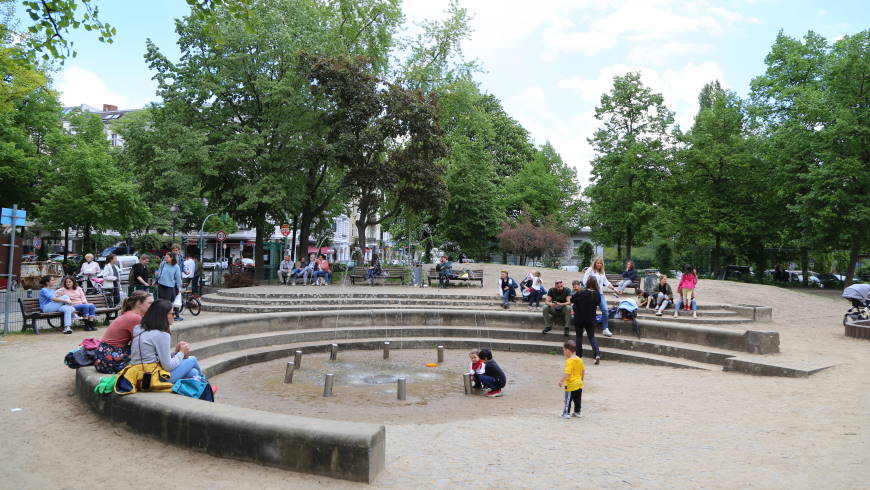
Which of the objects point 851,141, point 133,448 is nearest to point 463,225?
point 851,141

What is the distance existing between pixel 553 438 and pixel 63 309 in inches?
462

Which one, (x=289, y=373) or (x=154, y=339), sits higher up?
(x=154, y=339)

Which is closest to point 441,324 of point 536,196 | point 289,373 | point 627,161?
point 289,373

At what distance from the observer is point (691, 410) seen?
839 centimetres

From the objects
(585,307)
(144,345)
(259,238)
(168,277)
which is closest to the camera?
(144,345)

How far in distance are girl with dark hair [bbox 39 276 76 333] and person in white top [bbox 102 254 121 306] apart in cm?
175

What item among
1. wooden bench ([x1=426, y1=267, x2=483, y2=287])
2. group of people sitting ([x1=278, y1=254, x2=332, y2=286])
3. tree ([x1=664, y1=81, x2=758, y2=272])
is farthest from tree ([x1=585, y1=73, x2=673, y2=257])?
group of people sitting ([x1=278, y1=254, x2=332, y2=286])

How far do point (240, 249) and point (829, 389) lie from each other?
5819 cm

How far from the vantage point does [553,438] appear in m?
6.92

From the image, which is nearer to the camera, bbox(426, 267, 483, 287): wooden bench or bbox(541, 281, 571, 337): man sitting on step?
bbox(541, 281, 571, 337): man sitting on step

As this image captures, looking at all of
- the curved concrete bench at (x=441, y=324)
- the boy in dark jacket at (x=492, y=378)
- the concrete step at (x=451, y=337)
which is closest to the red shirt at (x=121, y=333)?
the curved concrete bench at (x=441, y=324)

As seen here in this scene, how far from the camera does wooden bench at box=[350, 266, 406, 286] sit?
2426 centimetres

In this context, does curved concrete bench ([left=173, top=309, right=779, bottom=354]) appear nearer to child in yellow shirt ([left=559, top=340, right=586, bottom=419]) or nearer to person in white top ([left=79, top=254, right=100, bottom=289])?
person in white top ([left=79, top=254, right=100, bottom=289])

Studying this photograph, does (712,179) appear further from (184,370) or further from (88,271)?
(184,370)
